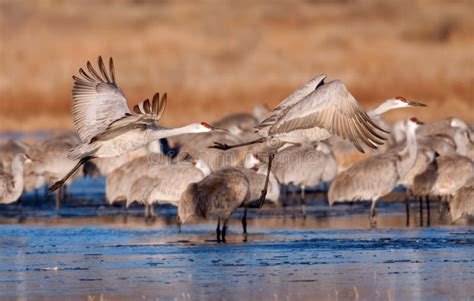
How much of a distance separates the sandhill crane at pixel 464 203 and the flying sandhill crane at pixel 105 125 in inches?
120

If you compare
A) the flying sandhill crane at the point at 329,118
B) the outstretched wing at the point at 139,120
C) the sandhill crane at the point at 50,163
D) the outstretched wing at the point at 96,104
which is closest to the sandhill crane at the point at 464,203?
the flying sandhill crane at the point at 329,118

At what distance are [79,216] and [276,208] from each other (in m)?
3.03

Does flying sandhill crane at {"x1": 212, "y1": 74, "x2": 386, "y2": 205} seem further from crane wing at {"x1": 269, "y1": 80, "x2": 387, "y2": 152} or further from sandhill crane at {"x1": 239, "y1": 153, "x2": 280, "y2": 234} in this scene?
sandhill crane at {"x1": 239, "y1": 153, "x2": 280, "y2": 234}

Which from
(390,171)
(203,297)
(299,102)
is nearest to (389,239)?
(299,102)

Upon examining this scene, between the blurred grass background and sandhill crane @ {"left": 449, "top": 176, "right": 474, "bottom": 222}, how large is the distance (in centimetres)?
2077

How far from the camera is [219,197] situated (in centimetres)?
1399

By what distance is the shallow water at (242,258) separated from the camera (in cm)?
979

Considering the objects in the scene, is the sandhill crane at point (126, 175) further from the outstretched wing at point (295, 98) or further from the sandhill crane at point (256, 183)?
the outstretched wing at point (295, 98)

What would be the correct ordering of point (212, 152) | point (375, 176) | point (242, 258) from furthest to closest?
point (212, 152), point (375, 176), point (242, 258)

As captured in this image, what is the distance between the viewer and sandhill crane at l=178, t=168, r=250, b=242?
14.0 metres

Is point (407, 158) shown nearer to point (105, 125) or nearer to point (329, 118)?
point (329, 118)

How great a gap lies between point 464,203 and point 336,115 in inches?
106

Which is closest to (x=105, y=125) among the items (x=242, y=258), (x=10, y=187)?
(x=242, y=258)

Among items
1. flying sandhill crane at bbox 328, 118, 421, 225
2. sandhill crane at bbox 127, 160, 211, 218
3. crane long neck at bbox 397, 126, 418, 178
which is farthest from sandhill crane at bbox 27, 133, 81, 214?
crane long neck at bbox 397, 126, 418, 178
